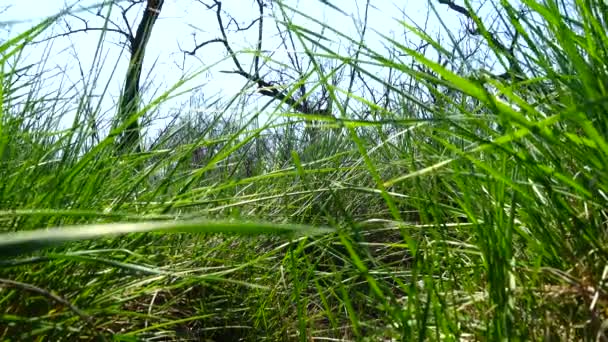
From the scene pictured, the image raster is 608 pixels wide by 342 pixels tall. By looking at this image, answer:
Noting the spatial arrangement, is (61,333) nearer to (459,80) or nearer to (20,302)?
(20,302)

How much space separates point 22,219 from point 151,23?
61cm

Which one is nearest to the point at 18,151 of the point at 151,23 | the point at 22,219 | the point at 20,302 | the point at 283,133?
the point at 151,23

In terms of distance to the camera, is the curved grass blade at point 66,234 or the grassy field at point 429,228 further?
the grassy field at point 429,228

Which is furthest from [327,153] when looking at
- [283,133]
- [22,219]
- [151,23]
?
[22,219]

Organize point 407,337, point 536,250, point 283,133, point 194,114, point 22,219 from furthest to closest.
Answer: point 283,133, point 194,114, point 22,219, point 536,250, point 407,337

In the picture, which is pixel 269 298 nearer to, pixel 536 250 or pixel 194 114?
pixel 194 114

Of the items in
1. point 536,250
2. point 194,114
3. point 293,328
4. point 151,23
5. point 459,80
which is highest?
point 151,23

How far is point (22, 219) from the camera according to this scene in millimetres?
1136

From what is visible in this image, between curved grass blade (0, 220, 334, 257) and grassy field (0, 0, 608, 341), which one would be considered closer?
curved grass blade (0, 220, 334, 257)

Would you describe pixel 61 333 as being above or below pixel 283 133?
below

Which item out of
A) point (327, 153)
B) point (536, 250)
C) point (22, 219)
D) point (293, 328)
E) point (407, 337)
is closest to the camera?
point (407, 337)

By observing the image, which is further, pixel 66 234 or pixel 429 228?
pixel 429 228

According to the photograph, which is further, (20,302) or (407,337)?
(20,302)

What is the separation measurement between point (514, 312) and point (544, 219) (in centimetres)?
22
